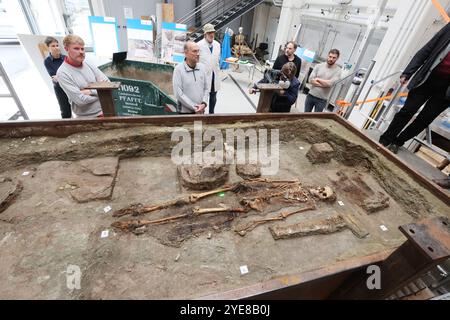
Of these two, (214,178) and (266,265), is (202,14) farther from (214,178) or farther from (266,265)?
(266,265)

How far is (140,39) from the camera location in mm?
7398

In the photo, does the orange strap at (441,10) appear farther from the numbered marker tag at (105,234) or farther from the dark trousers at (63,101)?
the dark trousers at (63,101)

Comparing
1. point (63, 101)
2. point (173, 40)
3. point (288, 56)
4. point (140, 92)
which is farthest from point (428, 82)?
point (173, 40)

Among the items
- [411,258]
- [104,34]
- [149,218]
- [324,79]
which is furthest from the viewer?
Result: [104,34]

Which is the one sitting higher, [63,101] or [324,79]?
[324,79]

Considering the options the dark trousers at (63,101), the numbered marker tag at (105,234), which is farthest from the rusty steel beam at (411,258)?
the dark trousers at (63,101)

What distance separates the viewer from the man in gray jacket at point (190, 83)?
3477mm

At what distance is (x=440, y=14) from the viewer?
14.7 ft

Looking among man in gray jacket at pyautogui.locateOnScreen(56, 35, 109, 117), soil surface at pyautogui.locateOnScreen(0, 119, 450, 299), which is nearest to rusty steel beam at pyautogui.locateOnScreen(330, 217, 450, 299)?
soil surface at pyautogui.locateOnScreen(0, 119, 450, 299)

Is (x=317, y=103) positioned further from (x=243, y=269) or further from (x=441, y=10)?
(x=243, y=269)

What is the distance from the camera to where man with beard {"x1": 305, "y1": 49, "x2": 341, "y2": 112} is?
4.65 meters

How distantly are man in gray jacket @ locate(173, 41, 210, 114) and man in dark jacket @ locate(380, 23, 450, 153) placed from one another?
3155 mm

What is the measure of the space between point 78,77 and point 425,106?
5.16 metres

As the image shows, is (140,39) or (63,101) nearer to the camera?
(63,101)
